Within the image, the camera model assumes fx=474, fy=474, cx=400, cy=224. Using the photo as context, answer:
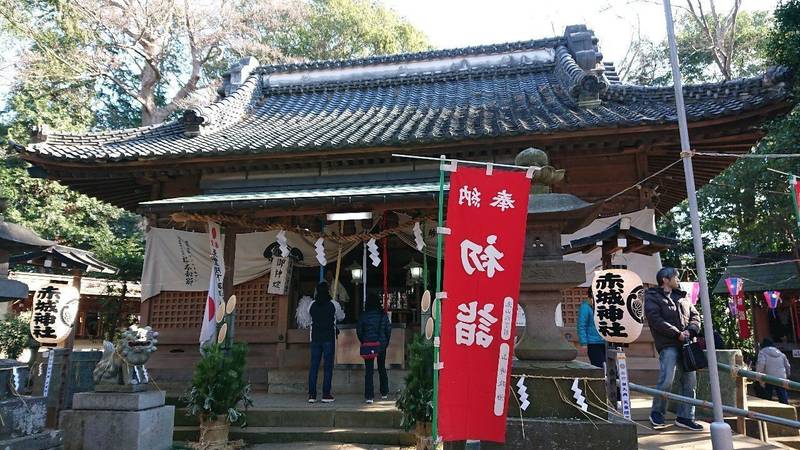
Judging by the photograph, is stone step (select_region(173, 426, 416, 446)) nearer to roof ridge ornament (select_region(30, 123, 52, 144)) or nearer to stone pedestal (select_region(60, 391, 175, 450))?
stone pedestal (select_region(60, 391, 175, 450))

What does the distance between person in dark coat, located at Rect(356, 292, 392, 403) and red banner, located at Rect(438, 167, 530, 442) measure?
14.1 ft

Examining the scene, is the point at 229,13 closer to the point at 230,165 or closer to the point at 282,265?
the point at 230,165

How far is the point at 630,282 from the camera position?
270 inches

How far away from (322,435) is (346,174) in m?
5.33

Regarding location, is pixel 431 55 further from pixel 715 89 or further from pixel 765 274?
pixel 765 274

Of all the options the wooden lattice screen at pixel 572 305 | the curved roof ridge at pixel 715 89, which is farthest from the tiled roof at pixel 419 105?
the wooden lattice screen at pixel 572 305

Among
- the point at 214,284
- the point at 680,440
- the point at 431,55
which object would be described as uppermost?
the point at 431,55

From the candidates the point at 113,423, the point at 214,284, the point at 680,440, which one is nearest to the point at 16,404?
the point at 113,423

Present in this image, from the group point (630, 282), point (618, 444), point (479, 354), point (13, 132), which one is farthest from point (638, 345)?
point (13, 132)

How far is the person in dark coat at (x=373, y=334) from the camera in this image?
7781mm

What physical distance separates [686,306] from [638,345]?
3554 mm

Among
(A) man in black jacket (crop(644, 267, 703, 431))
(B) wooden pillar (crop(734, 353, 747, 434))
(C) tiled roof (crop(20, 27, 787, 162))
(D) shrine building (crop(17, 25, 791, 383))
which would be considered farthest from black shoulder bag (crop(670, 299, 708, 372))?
(C) tiled roof (crop(20, 27, 787, 162))

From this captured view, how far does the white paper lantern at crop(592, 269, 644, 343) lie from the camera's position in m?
6.67

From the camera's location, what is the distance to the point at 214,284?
869 cm
